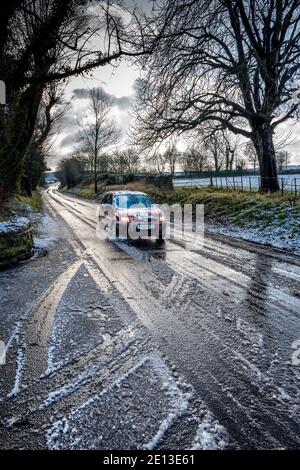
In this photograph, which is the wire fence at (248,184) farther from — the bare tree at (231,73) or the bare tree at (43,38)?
the bare tree at (43,38)

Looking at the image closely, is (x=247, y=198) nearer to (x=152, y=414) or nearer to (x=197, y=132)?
(x=197, y=132)

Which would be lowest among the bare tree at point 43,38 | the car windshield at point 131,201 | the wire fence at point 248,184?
the car windshield at point 131,201

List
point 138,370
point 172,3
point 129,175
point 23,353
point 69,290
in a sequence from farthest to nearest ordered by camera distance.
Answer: point 129,175 < point 172,3 < point 69,290 < point 23,353 < point 138,370

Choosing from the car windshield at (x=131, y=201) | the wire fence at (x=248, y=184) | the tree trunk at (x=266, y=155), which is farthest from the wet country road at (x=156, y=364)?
the tree trunk at (x=266, y=155)

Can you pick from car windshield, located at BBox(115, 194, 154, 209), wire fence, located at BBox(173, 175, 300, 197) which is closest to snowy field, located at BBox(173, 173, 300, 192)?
wire fence, located at BBox(173, 175, 300, 197)

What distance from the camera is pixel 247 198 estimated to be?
15805 millimetres

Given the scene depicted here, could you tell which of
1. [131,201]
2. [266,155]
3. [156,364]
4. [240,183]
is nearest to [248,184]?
[240,183]

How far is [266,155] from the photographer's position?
56.1 ft

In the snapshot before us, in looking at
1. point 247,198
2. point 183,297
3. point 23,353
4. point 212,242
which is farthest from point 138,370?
point 247,198

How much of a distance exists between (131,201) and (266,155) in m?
9.27

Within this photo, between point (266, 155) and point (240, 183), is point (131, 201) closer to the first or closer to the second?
point (266, 155)

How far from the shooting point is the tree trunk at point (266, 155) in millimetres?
16781

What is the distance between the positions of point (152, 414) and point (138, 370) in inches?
26.0

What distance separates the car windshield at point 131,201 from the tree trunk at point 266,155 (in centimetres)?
835
